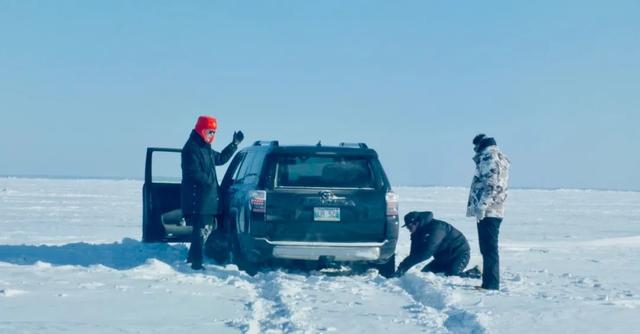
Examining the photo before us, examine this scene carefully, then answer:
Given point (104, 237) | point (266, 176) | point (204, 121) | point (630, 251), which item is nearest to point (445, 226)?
point (266, 176)

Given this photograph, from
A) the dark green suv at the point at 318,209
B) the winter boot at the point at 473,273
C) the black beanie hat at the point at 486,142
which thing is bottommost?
the winter boot at the point at 473,273

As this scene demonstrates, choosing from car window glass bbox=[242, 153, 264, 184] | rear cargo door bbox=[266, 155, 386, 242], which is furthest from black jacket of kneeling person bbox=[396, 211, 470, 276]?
car window glass bbox=[242, 153, 264, 184]

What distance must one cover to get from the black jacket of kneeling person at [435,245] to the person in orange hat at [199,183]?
2.49 m

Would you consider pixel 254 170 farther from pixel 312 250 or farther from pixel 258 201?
pixel 312 250

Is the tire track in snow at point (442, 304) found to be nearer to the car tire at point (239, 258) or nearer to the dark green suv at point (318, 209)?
the dark green suv at point (318, 209)

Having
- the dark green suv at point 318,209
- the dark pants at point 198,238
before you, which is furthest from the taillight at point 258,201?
the dark pants at point 198,238

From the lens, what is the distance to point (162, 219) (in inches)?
416

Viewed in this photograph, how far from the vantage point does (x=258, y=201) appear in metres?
8.78

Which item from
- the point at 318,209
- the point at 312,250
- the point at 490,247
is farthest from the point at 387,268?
the point at 490,247

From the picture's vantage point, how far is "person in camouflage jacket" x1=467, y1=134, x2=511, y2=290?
26.2 ft

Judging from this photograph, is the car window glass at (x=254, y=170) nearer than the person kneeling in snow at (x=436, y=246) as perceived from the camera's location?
Yes

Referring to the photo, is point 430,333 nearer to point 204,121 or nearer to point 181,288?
point 181,288

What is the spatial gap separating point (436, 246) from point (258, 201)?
Answer: 2.32m

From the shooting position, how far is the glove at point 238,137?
10.4 meters
